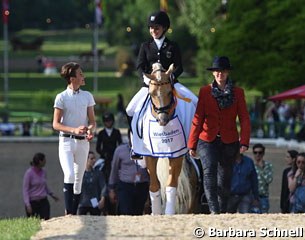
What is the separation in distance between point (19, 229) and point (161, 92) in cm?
272

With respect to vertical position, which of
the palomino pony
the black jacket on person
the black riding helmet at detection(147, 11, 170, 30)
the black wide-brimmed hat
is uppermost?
the black riding helmet at detection(147, 11, 170, 30)

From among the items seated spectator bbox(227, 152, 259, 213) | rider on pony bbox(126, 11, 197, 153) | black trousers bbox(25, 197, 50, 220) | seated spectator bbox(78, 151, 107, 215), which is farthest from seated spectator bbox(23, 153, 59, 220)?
rider on pony bbox(126, 11, 197, 153)

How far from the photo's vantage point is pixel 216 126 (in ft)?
51.4

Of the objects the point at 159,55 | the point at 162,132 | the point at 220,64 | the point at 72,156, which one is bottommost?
the point at 72,156

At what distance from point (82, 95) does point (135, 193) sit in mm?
3589

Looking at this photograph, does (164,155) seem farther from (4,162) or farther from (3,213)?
(4,162)

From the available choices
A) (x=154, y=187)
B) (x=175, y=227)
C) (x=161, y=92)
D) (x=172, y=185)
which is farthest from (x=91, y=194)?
(x=175, y=227)

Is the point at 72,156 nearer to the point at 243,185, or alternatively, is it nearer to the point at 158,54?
the point at 158,54

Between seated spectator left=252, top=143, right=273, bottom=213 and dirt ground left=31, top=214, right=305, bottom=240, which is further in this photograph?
seated spectator left=252, top=143, right=273, bottom=213

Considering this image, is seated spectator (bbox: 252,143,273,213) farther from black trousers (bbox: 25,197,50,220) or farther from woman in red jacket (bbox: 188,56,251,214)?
woman in red jacket (bbox: 188,56,251,214)

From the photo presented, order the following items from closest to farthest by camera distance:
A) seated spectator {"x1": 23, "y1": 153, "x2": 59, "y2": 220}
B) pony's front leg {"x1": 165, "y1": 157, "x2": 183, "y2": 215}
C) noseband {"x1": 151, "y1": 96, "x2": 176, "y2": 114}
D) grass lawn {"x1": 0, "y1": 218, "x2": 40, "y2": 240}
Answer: grass lawn {"x1": 0, "y1": 218, "x2": 40, "y2": 240}, noseband {"x1": 151, "y1": 96, "x2": 176, "y2": 114}, pony's front leg {"x1": 165, "y1": 157, "x2": 183, "y2": 215}, seated spectator {"x1": 23, "y1": 153, "x2": 59, "y2": 220}

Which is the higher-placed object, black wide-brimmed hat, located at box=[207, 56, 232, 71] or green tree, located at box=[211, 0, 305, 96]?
green tree, located at box=[211, 0, 305, 96]

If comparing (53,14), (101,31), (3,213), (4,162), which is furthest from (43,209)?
(101,31)

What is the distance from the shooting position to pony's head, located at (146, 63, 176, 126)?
15.7 m
